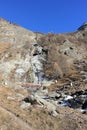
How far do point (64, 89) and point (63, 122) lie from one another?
23371 mm

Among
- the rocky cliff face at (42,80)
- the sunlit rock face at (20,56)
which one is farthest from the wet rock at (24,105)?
the sunlit rock face at (20,56)

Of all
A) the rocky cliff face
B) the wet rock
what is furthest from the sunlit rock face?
the wet rock

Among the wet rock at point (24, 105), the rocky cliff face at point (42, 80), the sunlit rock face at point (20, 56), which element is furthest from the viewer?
the sunlit rock face at point (20, 56)

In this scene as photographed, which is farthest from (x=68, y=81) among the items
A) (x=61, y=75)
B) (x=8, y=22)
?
(x=8, y=22)

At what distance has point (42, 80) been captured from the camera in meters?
55.8

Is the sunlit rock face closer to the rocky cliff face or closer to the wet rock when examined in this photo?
the rocky cliff face

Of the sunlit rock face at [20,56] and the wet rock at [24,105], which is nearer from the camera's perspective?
the wet rock at [24,105]

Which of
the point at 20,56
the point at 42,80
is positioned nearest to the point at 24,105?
the point at 42,80

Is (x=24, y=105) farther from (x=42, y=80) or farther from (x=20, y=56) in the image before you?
(x=20, y=56)

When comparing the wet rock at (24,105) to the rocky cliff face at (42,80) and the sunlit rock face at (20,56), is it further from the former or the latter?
the sunlit rock face at (20,56)

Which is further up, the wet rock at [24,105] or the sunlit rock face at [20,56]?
the sunlit rock face at [20,56]

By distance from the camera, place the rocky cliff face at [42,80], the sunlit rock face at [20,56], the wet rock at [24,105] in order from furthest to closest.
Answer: the sunlit rock face at [20,56] < the wet rock at [24,105] < the rocky cliff face at [42,80]

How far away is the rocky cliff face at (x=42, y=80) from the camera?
2184cm

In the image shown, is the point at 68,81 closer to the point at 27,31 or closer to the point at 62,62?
the point at 62,62
